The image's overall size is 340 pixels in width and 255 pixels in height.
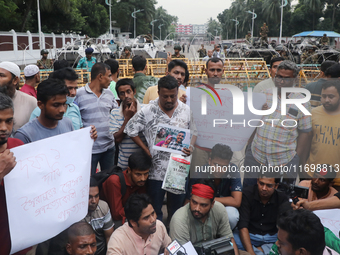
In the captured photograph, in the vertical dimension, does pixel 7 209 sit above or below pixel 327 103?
below

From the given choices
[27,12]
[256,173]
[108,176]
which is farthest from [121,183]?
[27,12]

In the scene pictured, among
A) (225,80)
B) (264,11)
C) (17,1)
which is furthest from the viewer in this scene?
(264,11)

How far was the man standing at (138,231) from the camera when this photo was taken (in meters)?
2.82

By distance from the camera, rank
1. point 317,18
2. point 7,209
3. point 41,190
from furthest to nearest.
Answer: point 317,18
point 41,190
point 7,209

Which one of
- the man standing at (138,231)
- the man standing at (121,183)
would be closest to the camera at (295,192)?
the man standing at (138,231)

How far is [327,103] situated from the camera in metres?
3.40

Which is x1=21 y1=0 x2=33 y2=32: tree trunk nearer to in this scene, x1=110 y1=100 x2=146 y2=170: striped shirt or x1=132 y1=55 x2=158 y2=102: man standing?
x1=132 y1=55 x2=158 y2=102: man standing

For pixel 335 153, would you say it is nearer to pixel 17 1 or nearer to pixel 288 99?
pixel 288 99

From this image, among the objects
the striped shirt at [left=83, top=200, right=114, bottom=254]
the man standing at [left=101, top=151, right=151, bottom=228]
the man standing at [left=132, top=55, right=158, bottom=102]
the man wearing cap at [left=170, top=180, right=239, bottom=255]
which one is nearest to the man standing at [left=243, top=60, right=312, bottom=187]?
the man wearing cap at [left=170, top=180, right=239, bottom=255]


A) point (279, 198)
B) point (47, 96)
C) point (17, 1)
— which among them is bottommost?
point (279, 198)

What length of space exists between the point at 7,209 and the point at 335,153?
3043 millimetres

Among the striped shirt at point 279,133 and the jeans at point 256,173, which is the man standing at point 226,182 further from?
the striped shirt at point 279,133

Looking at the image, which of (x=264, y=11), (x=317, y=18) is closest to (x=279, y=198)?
(x=317, y=18)

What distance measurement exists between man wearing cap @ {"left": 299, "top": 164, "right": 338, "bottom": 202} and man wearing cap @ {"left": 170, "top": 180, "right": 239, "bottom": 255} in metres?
0.92
